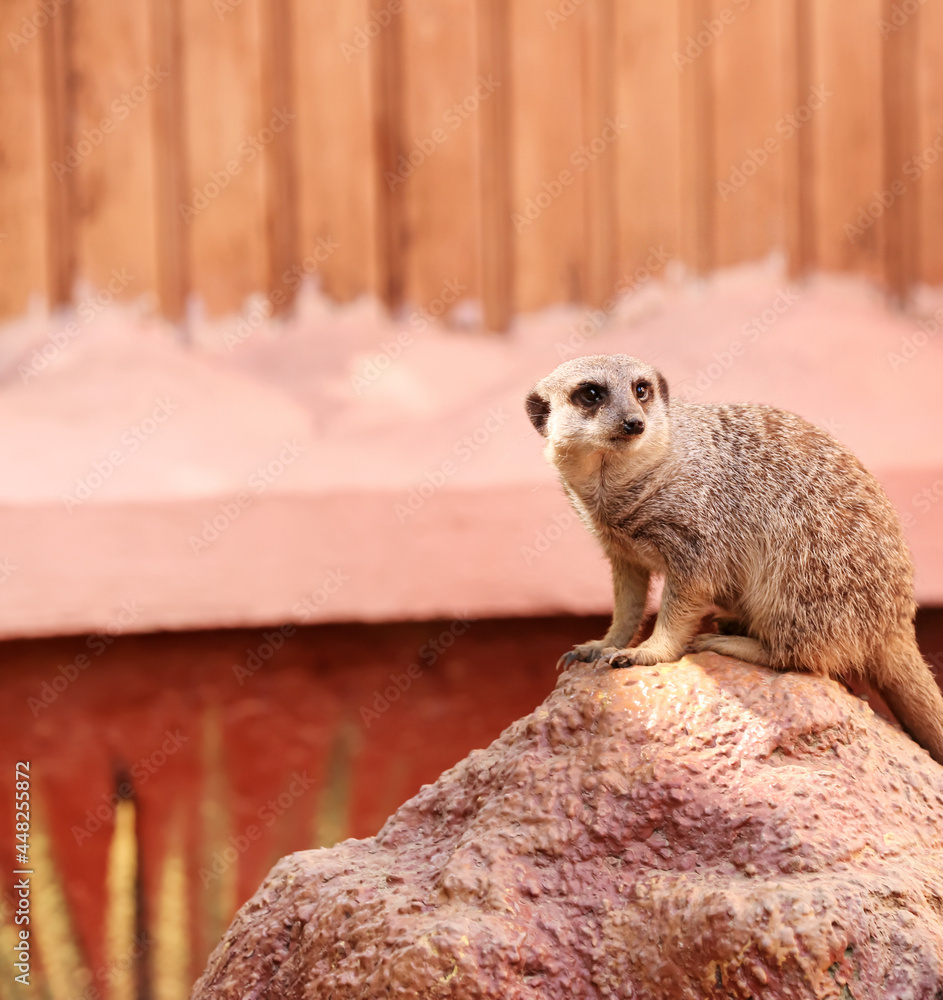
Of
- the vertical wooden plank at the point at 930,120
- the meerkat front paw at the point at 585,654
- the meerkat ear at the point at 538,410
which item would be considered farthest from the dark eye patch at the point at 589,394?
the vertical wooden plank at the point at 930,120

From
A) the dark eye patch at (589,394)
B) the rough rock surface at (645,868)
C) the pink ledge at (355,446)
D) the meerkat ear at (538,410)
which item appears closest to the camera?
the rough rock surface at (645,868)

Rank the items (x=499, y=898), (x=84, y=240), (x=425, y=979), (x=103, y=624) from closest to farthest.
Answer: (x=425, y=979) → (x=499, y=898) → (x=103, y=624) → (x=84, y=240)

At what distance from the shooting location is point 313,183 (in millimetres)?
3330

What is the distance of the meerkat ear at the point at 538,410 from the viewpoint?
6.95ft

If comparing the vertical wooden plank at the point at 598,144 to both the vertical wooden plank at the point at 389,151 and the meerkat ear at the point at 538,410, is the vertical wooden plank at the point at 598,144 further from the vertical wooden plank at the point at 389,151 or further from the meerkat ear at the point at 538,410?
the meerkat ear at the point at 538,410

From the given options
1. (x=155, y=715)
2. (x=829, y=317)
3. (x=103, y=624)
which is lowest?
(x=155, y=715)

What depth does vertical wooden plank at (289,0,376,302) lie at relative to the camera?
3.28 metres

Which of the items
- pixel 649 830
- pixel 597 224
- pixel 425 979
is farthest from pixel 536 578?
pixel 425 979

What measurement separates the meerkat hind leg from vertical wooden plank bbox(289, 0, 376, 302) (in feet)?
5.96

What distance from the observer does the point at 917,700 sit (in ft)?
6.65

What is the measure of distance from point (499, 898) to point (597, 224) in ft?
7.55

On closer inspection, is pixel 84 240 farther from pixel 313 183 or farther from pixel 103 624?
pixel 103 624

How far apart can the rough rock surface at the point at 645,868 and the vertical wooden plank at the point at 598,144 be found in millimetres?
1764

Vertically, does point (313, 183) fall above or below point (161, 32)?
below
